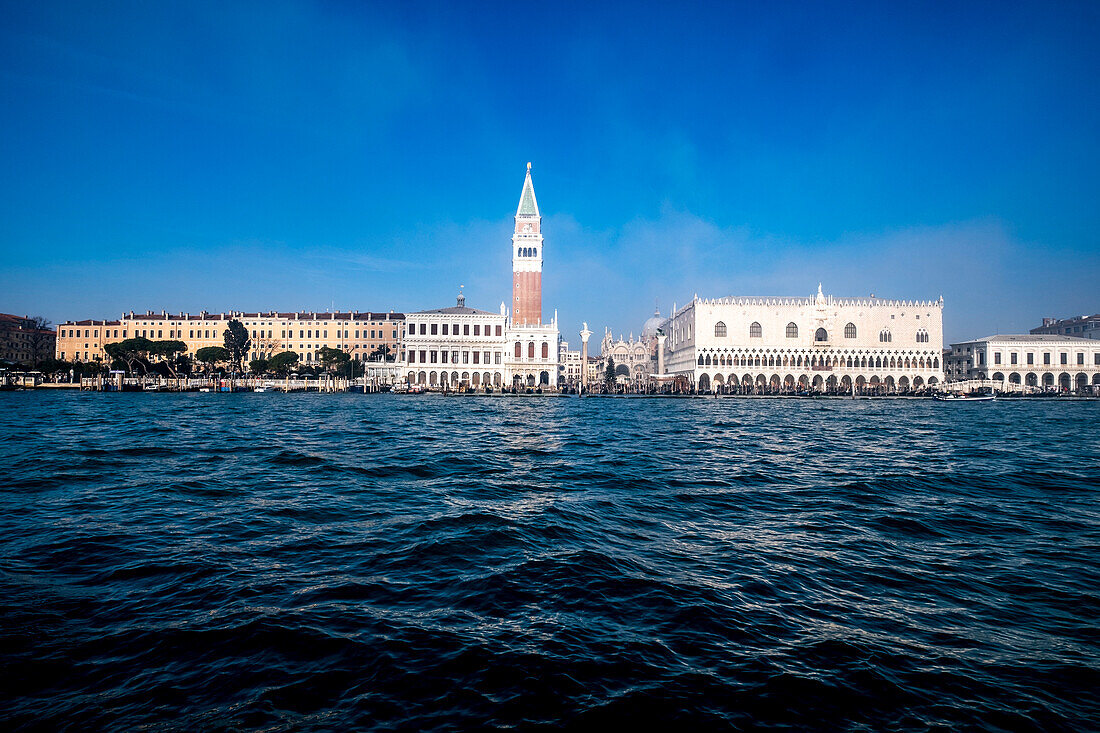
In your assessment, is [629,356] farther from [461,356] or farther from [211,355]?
[211,355]

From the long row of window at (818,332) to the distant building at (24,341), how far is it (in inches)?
3809

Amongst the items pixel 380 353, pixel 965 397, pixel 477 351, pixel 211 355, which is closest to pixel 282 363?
pixel 211 355

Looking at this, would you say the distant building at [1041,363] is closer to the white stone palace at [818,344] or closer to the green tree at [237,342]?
the white stone palace at [818,344]

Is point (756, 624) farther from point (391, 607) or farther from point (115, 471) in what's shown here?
point (115, 471)

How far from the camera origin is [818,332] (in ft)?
259

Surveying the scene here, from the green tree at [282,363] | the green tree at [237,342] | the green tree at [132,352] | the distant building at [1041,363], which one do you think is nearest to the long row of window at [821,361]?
the distant building at [1041,363]

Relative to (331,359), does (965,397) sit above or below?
below

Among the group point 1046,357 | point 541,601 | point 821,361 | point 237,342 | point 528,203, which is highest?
point 528,203

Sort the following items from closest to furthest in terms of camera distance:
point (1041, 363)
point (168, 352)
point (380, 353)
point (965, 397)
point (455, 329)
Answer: point (455, 329) < point (965, 397) < point (168, 352) < point (1041, 363) < point (380, 353)

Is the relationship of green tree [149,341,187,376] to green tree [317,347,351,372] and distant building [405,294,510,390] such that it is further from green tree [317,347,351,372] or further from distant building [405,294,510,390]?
distant building [405,294,510,390]

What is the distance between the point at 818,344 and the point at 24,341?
116 m

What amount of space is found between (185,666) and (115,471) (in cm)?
1047

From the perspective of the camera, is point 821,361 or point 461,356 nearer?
point 461,356

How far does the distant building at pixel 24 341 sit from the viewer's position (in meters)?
85.1
